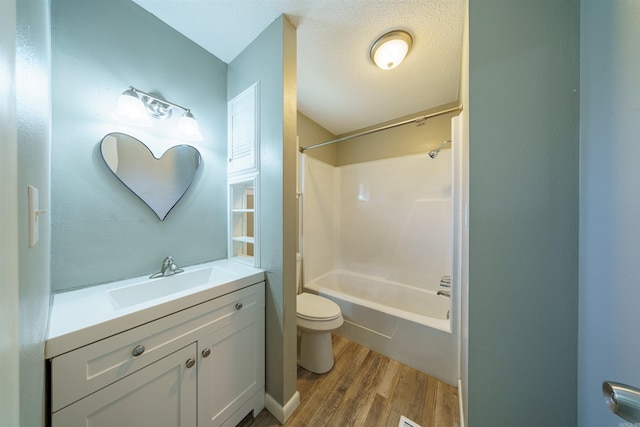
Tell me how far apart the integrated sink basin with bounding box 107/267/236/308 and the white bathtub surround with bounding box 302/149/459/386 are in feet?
3.38

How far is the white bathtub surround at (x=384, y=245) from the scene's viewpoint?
1678 millimetres

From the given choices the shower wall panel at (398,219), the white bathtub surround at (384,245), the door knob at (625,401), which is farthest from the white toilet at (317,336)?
the door knob at (625,401)

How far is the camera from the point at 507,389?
0.73m

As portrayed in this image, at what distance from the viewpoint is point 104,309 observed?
0.77 m

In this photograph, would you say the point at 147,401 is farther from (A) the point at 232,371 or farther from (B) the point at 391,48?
(B) the point at 391,48

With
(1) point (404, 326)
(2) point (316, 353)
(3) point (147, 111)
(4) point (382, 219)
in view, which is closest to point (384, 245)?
(4) point (382, 219)

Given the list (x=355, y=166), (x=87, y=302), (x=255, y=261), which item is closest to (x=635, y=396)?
(x=255, y=261)

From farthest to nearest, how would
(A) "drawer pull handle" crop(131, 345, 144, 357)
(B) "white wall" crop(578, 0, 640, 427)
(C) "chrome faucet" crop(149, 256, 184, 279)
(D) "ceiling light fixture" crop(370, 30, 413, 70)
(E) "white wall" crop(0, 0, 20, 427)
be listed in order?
(D) "ceiling light fixture" crop(370, 30, 413, 70) < (C) "chrome faucet" crop(149, 256, 184, 279) < (A) "drawer pull handle" crop(131, 345, 144, 357) < (B) "white wall" crop(578, 0, 640, 427) < (E) "white wall" crop(0, 0, 20, 427)

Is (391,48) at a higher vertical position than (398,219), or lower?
higher

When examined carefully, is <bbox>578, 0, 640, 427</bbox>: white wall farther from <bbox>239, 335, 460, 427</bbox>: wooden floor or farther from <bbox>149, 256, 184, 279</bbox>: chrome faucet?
<bbox>149, 256, 184, 279</bbox>: chrome faucet

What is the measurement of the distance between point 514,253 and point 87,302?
5.57ft

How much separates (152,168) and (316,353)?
5.48ft

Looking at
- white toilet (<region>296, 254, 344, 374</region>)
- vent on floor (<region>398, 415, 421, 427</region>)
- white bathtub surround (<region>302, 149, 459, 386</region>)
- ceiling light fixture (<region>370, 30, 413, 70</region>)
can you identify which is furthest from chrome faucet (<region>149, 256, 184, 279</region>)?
ceiling light fixture (<region>370, 30, 413, 70</region>)

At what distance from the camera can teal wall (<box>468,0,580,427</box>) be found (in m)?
0.64
